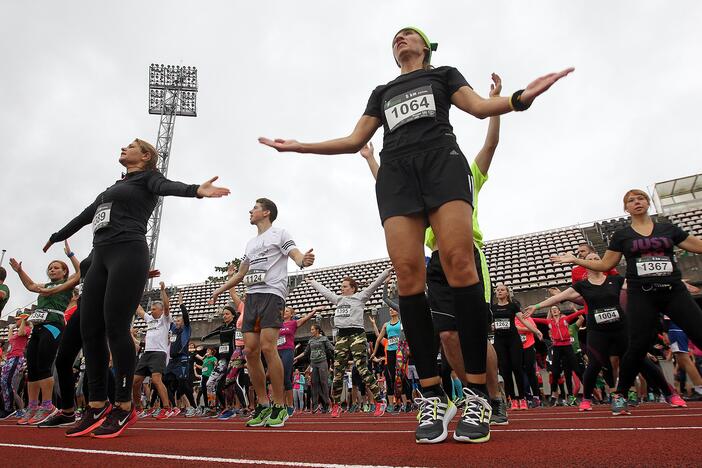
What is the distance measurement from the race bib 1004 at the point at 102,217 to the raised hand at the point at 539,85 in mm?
2824

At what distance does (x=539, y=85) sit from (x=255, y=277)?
320 centimetres

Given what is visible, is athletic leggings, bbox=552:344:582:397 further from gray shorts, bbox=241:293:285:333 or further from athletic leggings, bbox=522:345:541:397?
gray shorts, bbox=241:293:285:333

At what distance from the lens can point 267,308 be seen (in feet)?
14.4

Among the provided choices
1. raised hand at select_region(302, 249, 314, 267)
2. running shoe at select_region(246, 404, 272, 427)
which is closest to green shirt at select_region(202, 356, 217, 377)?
running shoe at select_region(246, 404, 272, 427)

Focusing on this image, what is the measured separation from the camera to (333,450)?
77.8 inches

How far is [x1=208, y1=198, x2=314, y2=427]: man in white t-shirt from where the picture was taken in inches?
169

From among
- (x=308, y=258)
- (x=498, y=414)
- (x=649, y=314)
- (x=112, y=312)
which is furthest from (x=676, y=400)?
(x=112, y=312)

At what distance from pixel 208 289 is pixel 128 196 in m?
28.1

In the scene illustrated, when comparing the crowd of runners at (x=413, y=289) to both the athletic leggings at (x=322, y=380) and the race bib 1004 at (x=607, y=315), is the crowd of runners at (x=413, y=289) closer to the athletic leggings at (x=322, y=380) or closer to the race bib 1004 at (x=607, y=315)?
the race bib 1004 at (x=607, y=315)

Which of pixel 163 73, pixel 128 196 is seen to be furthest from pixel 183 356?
pixel 163 73

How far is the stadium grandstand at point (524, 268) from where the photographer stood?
18.9m

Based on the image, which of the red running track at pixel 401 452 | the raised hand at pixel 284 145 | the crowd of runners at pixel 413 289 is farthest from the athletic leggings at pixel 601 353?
the raised hand at pixel 284 145

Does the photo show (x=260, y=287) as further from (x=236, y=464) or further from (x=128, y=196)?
(x=236, y=464)

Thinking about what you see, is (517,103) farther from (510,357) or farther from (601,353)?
(510,357)
